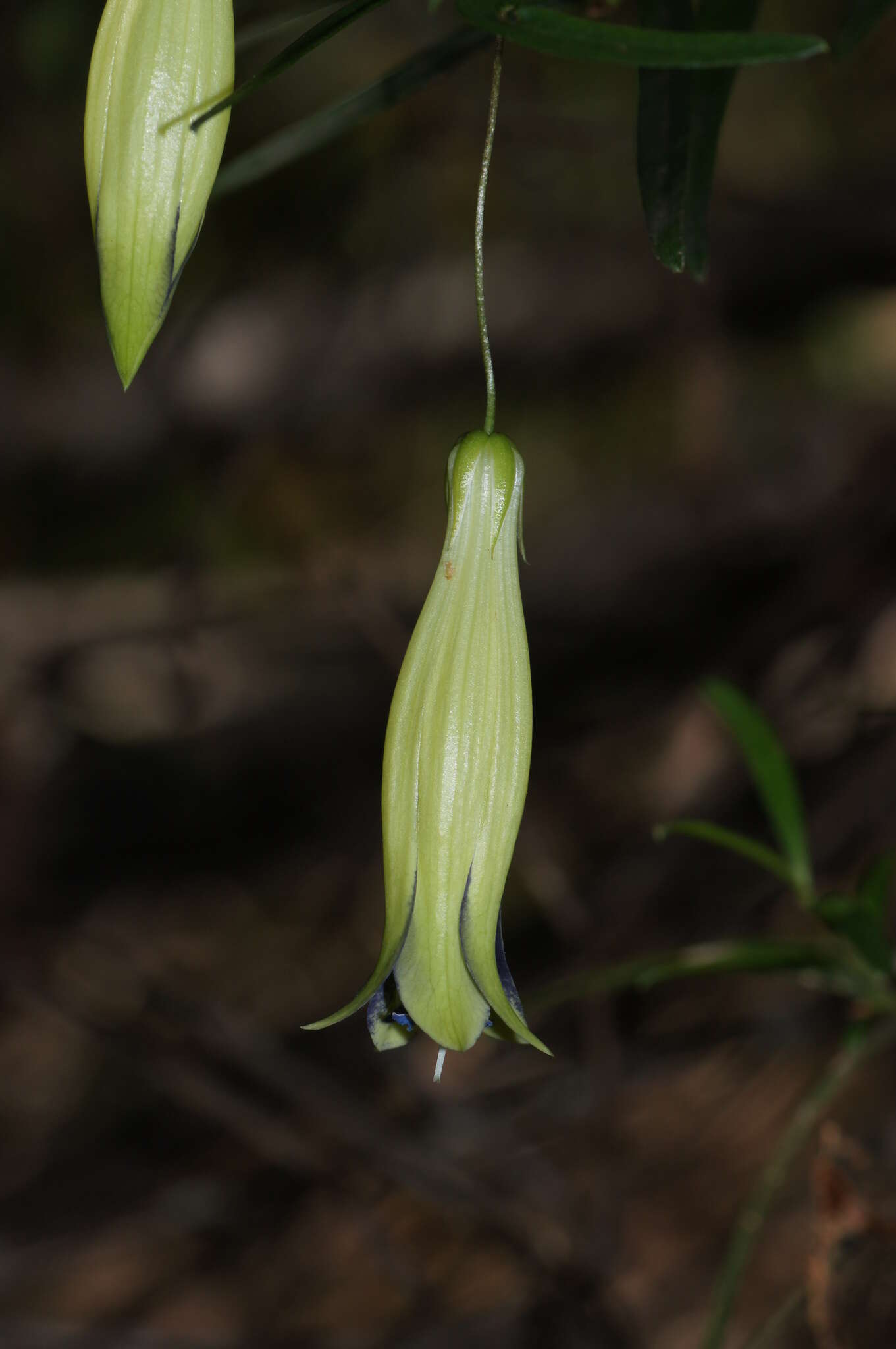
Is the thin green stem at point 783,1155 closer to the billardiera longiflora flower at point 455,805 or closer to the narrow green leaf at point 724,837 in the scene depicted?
the narrow green leaf at point 724,837

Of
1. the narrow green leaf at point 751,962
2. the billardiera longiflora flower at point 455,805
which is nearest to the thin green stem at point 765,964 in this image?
the narrow green leaf at point 751,962

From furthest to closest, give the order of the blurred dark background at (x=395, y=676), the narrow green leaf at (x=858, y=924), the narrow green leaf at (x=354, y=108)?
1. the blurred dark background at (x=395, y=676)
2. the narrow green leaf at (x=858, y=924)
3. the narrow green leaf at (x=354, y=108)

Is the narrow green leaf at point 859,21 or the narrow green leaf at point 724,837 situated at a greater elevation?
the narrow green leaf at point 859,21

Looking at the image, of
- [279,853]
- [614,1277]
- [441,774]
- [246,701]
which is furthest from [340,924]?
[441,774]

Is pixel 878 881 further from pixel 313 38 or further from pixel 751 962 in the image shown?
pixel 313 38

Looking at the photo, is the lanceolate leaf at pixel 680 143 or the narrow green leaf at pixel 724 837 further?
the narrow green leaf at pixel 724 837

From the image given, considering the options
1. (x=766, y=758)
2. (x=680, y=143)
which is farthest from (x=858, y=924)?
(x=680, y=143)

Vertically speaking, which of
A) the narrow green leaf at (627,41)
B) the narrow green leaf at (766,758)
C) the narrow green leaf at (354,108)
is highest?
the narrow green leaf at (627,41)
